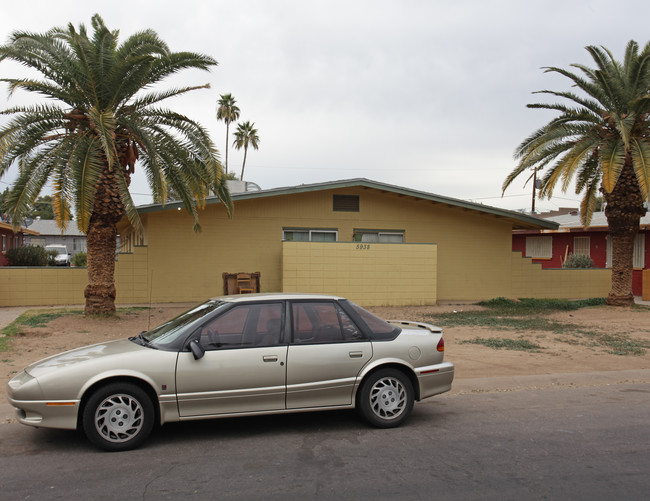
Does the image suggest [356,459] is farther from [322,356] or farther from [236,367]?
[236,367]

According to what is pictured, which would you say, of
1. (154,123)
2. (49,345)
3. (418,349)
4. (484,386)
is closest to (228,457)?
(418,349)

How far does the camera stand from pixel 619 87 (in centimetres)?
1691

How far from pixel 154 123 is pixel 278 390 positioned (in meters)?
10.5

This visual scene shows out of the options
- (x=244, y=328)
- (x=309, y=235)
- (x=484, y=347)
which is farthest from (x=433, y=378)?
(x=309, y=235)

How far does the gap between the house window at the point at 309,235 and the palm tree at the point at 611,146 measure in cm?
603

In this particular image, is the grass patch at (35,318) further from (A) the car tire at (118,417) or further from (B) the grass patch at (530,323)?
(B) the grass patch at (530,323)

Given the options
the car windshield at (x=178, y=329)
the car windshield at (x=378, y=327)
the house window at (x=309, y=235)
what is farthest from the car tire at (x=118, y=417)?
the house window at (x=309, y=235)

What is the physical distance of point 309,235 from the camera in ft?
68.0

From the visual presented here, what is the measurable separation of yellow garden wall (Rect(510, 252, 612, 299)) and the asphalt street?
1533 centimetres

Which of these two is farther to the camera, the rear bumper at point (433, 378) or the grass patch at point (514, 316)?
the grass patch at point (514, 316)

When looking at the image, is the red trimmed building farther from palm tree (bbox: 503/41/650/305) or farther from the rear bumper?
the rear bumper

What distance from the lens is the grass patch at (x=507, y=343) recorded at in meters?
11.4

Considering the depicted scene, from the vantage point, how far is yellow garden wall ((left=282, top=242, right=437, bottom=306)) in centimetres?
1847

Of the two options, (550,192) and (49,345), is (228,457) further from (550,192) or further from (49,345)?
(550,192)
